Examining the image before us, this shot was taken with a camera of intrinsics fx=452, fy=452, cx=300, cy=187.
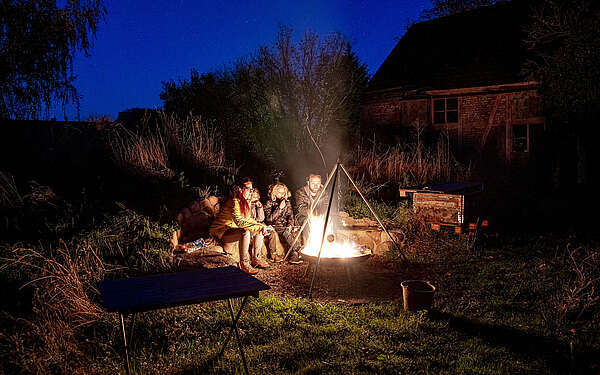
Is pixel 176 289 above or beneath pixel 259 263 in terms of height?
above

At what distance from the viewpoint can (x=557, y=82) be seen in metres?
11.3

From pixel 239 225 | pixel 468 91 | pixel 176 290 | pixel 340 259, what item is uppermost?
pixel 468 91

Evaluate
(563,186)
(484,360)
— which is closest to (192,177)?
(484,360)

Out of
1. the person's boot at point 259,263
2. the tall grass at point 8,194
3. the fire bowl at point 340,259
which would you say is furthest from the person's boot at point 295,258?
the tall grass at point 8,194

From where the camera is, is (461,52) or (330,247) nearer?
(330,247)

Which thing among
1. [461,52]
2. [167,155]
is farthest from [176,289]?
[461,52]

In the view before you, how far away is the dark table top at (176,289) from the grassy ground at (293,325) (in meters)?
0.70

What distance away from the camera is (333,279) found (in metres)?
6.55

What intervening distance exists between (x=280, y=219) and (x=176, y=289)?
421 cm

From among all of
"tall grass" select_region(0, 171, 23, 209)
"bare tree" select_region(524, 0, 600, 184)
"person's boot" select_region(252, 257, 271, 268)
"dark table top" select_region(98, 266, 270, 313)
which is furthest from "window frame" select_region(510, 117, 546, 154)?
"tall grass" select_region(0, 171, 23, 209)

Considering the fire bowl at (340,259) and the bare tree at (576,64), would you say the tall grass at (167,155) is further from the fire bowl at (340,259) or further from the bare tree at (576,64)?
the bare tree at (576,64)

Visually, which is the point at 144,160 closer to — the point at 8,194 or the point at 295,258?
the point at 8,194

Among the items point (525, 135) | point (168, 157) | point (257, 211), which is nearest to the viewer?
point (257, 211)

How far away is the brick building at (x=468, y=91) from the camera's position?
15969 millimetres
